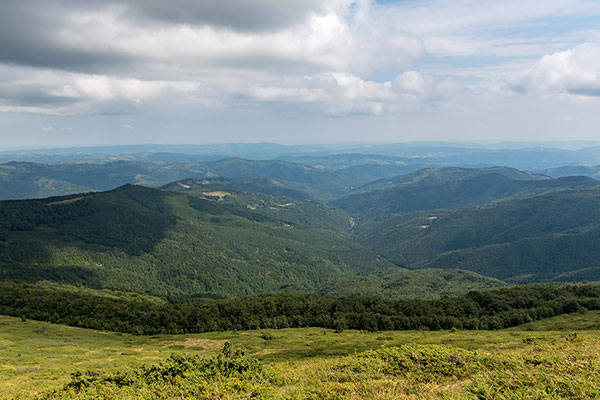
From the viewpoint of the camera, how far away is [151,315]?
121500mm

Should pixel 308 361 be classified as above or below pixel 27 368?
above

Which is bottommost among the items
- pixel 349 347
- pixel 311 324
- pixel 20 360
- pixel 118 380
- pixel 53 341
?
pixel 311 324

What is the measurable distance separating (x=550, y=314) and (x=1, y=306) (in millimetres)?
215974

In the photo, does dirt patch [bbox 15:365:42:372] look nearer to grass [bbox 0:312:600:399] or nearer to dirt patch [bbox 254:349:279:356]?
grass [bbox 0:312:600:399]


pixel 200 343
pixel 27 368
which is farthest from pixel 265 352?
pixel 27 368

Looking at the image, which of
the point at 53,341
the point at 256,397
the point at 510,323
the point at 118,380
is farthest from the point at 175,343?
the point at 510,323

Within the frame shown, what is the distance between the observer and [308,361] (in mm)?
46594

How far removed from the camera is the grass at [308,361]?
23719 mm

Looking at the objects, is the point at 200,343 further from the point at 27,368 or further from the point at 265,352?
the point at 27,368

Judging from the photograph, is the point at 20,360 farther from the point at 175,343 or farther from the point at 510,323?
the point at 510,323

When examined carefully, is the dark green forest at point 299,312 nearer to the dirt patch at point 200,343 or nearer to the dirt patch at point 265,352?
the dirt patch at point 200,343

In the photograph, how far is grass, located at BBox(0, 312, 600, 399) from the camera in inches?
934

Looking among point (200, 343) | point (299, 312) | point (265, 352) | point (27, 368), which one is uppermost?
point (27, 368)

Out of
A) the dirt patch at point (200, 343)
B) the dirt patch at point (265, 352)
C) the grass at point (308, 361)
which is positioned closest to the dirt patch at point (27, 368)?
the grass at point (308, 361)
